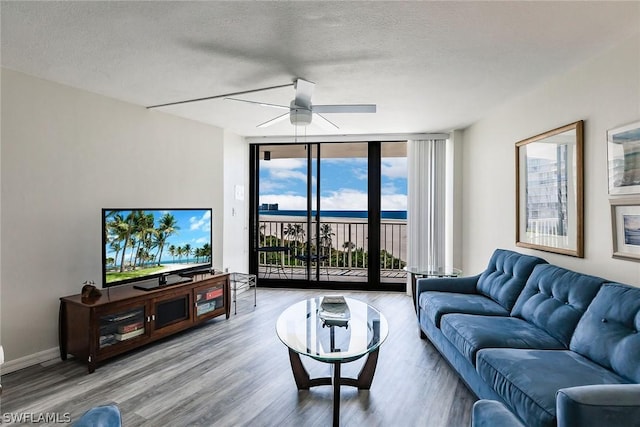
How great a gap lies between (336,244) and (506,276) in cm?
356

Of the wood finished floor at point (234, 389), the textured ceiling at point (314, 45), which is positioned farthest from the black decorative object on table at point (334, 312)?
the textured ceiling at point (314, 45)

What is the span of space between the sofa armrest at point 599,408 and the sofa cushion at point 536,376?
0.18m

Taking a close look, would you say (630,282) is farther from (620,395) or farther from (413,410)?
(413,410)

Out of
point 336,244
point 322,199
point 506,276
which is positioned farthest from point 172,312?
point 336,244

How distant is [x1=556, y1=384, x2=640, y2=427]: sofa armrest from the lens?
53.1 inches

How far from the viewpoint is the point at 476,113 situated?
407 centimetres

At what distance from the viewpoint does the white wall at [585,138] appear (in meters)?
2.30

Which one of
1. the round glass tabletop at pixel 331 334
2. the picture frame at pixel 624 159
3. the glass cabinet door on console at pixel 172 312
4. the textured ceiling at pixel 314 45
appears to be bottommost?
the glass cabinet door on console at pixel 172 312

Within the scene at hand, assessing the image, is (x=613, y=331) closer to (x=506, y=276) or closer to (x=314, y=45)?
(x=506, y=276)

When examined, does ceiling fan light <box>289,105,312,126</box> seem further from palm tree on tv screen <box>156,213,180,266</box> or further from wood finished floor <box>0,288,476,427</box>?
wood finished floor <box>0,288,476,427</box>

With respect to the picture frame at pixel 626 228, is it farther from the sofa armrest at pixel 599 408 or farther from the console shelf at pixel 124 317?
the console shelf at pixel 124 317

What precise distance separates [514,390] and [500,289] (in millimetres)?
1506

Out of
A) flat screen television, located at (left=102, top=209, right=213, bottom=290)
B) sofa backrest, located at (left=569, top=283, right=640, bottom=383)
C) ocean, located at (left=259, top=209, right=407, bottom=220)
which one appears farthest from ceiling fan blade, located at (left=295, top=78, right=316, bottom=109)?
ocean, located at (left=259, top=209, right=407, bottom=220)

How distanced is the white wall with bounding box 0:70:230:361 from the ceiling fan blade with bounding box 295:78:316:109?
1992 mm
